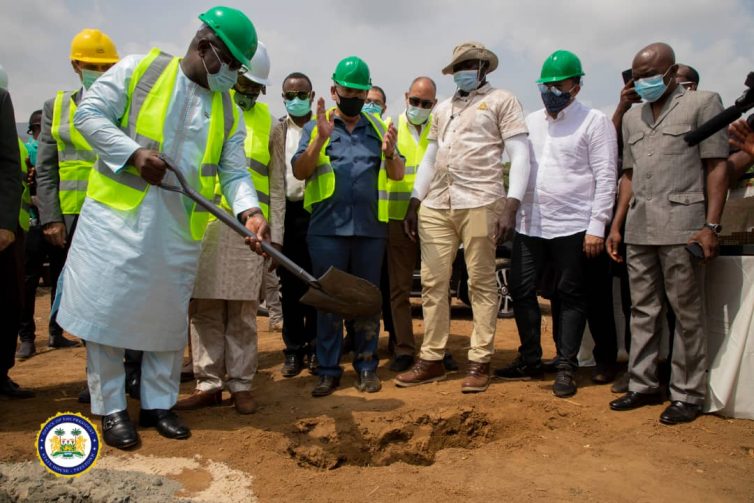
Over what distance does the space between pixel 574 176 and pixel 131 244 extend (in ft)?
9.57

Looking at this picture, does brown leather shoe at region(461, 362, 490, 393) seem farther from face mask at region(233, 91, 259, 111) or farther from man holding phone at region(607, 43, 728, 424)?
face mask at region(233, 91, 259, 111)

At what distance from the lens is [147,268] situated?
10.8 feet

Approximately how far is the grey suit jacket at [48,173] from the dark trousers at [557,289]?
3.20m

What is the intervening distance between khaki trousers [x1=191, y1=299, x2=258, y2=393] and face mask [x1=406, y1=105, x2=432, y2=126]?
2.13m

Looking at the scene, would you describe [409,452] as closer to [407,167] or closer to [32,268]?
[407,167]

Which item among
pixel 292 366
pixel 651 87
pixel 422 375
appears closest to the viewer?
pixel 651 87

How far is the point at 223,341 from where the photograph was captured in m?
4.03

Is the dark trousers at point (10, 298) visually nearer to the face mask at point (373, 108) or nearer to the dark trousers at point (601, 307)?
the face mask at point (373, 108)

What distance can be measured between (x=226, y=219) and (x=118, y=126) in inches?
31.4

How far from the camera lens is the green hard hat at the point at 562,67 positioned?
434 centimetres

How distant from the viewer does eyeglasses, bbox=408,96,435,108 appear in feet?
16.7

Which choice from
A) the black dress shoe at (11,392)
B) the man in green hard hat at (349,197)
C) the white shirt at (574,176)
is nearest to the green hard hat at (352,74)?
the man in green hard hat at (349,197)

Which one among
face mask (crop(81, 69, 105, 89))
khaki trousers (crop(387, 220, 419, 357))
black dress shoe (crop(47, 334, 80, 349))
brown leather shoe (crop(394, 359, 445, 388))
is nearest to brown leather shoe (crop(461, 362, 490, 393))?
brown leather shoe (crop(394, 359, 445, 388))

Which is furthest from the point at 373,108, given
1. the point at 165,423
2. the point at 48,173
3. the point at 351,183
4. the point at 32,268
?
the point at 165,423
